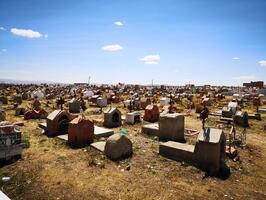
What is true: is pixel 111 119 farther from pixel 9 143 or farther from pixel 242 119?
pixel 242 119

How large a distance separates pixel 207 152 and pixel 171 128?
14.5 ft

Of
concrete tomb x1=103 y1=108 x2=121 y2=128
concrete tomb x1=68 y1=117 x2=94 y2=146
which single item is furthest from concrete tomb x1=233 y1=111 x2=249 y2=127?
concrete tomb x1=68 y1=117 x2=94 y2=146

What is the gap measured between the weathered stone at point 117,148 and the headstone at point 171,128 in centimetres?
375

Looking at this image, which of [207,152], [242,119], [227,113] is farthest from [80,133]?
[227,113]

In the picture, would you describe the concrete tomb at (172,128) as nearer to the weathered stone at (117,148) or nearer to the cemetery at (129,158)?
the cemetery at (129,158)

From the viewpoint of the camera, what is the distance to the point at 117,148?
31.6ft

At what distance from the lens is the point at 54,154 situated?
33.9 ft

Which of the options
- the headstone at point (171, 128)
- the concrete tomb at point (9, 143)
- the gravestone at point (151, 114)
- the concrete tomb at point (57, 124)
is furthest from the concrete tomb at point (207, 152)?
the gravestone at point (151, 114)

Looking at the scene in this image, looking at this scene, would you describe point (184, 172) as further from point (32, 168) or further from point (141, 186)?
point (32, 168)

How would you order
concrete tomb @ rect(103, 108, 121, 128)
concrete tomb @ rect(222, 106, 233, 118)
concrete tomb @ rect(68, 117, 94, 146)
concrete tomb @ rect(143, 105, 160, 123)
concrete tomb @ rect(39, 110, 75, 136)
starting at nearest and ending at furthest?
concrete tomb @ rect(68, 117, 94, 146), concrete tomb @ rect(39, 110, 75, 136), concrete tomb @ rect(103, 108, 121, 128), concrete tomb @ rect(143, 105, 160, 123), concrete tomb @ rect(222, 106, 233, 118)

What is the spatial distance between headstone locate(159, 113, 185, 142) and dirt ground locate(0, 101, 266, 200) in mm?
2174

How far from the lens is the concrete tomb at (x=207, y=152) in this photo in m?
8.44

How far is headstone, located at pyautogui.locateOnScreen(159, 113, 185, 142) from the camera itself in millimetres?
12922

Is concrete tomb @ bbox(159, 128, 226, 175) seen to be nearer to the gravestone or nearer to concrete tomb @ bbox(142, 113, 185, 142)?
concrete tomb @ bbox(142, 113, 185, 142)
